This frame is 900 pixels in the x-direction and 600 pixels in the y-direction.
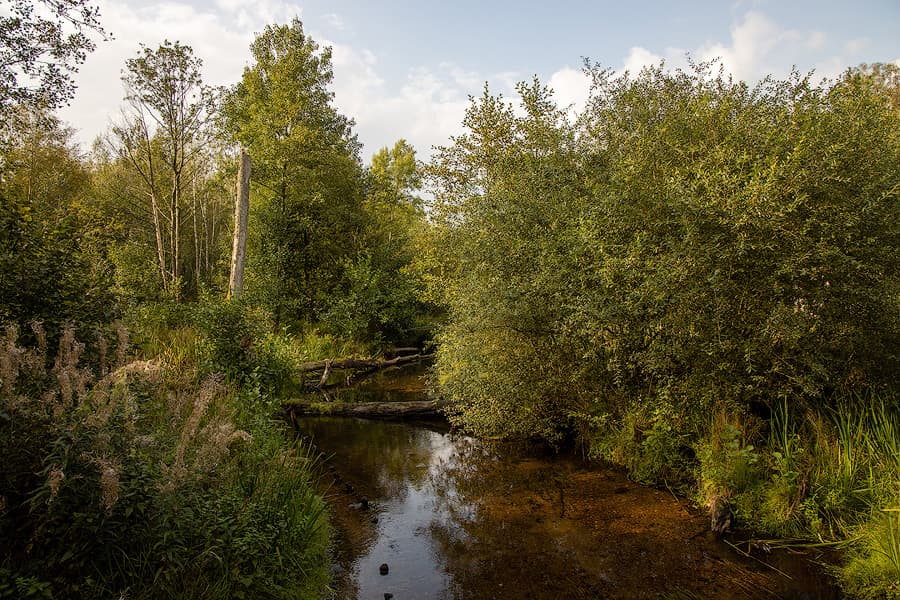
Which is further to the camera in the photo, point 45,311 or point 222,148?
point 222,148

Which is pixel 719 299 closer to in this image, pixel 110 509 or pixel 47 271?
pixel 110 509

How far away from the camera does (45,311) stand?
4.75m

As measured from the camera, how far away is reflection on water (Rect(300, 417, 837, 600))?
492 centimetres

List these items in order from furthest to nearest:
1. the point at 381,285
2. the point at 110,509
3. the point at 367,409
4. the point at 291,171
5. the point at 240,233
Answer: the point at 381,285 → the point at 291,171 → the point at 240,233 → the point at 367,409 → the point at 110,509

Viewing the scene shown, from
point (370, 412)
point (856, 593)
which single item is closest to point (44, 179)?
point (370, 412)

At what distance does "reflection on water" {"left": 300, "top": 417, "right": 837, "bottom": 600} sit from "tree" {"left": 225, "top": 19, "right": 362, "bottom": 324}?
11357mm

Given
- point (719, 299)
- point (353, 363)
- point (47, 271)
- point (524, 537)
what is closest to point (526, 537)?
point (524, 537)

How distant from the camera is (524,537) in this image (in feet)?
19.5

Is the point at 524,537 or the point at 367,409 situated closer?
the point at 524,537

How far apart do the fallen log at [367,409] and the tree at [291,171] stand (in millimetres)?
7893

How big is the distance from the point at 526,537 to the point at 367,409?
20.4 feet

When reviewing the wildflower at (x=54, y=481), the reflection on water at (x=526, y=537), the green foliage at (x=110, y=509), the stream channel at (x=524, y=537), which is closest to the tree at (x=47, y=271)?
the green foliage at (x=110, y=509)

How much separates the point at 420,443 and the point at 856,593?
274 inches

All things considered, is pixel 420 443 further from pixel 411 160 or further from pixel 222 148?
pixel 411 160
